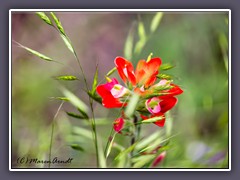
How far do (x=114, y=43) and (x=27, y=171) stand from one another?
519 millimetres

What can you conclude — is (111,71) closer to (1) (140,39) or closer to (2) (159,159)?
(1) (140,39)

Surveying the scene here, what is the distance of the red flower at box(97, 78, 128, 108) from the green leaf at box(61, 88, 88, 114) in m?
0.07

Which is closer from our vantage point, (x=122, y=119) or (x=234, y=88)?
(x=122, y=119)

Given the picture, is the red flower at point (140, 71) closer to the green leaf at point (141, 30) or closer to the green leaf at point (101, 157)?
the green leaf at point (141, 30)

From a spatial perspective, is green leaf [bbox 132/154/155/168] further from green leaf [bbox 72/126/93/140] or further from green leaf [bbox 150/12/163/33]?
green leaf [bbox 150/12/163/33]

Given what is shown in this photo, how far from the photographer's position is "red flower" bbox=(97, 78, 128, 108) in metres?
1.12

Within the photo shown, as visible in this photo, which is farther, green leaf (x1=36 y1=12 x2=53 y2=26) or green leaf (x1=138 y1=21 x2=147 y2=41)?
green leaf (x1=138 y1=21 x2=147 y2=41)

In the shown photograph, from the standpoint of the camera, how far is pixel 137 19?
1241 mm

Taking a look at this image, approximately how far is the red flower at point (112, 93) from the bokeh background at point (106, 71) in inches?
2.1

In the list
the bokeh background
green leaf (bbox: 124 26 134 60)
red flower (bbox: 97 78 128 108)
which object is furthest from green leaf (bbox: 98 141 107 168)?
green leaf (bbox: 124 26 134 60)

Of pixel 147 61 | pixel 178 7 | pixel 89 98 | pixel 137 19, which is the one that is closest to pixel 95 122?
pixel 89 98

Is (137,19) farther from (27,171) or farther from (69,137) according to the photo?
(27,171)

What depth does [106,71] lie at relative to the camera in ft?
3.94

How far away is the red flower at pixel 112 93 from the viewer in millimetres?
1120
